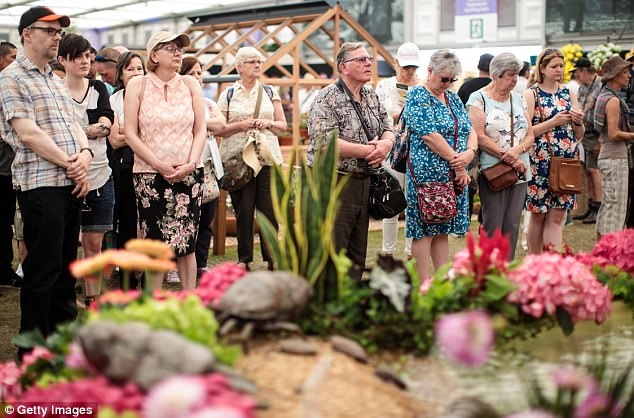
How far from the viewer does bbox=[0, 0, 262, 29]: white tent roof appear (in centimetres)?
1558


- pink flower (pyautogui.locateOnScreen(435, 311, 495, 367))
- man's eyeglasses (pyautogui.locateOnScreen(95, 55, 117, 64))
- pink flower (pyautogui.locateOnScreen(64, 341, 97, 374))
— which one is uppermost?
man's eyeglasses (pyautogui.locateOnScreen(95, 55, 117, 64))

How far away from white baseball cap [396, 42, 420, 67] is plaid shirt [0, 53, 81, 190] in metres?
3.15

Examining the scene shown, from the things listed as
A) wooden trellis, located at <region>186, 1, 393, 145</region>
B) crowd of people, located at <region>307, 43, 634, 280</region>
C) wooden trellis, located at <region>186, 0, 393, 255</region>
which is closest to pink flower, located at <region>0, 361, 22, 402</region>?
crowd of people, located at <region>307, 43, 634, 280</region>

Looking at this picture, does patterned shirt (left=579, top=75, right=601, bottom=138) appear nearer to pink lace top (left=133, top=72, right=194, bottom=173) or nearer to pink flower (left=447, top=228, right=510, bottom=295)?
pink lace top (left=133, top=72, right=194, bottom=173)

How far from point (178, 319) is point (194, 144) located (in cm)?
258

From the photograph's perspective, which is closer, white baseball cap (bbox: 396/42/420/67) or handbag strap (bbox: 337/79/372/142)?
handbag strap (bbox: 337/79/372/142)

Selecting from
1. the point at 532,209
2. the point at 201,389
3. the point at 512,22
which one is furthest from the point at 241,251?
the point at 512,22

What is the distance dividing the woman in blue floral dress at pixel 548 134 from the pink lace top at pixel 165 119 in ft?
8.79

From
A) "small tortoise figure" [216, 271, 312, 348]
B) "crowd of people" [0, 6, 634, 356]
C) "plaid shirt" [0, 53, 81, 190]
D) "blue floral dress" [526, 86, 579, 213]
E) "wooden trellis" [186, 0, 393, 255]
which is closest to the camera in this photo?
"small tortoise figure" [216, 271, 312, 348]

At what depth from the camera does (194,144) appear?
523 centimetres

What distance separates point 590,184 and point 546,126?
4.41m

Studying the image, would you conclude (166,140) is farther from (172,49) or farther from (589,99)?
(589,99)

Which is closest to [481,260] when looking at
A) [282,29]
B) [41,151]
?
[41,151]

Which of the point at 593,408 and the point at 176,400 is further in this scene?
the point at 593,408
